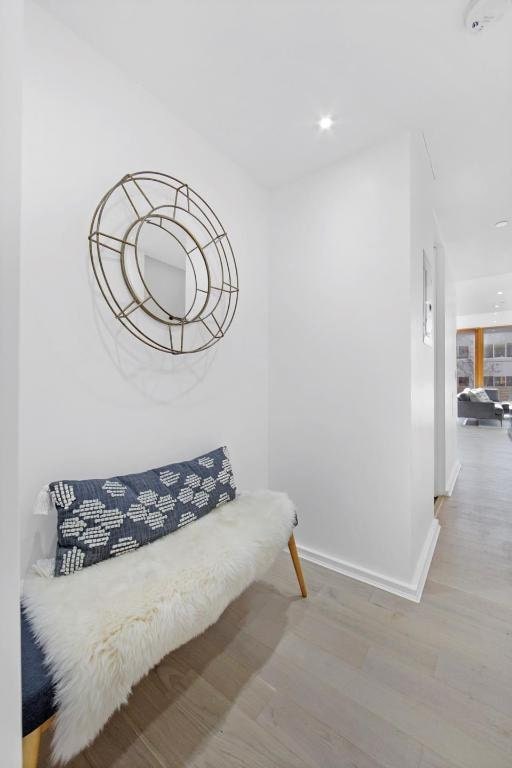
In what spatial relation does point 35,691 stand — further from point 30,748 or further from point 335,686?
point 335,686

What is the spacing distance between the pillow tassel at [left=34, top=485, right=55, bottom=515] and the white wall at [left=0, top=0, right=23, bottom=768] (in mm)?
695

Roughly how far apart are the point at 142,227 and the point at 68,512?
4.14ft

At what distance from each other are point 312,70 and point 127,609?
224cm

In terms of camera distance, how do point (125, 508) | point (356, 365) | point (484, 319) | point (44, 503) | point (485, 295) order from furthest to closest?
point (484, 319) < point (485, 295) < point (356, 365) < point (125, 508) < point (44, 503)

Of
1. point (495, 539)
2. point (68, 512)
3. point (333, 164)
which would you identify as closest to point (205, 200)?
point (333, 164)

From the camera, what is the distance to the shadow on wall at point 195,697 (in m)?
1.03

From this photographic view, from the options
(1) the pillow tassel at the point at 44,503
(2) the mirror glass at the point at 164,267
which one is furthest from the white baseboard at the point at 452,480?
(1) the pillow tassel at the point at 44,503

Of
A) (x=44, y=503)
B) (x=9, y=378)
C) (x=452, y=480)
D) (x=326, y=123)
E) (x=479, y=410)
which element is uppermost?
(x=326, y=123)

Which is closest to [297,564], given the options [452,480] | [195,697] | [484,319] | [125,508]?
[195,697]

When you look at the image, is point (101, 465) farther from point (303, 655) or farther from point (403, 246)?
point (403, 246)

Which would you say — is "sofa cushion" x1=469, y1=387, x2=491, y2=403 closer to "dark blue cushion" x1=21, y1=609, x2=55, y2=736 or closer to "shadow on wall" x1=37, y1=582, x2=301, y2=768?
"shadow on wall" x1=37, y1=582, x2=301, y2=768

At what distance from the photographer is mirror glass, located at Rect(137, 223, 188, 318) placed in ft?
5.08

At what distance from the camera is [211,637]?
152cm

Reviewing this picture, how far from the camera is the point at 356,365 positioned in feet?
6.50
